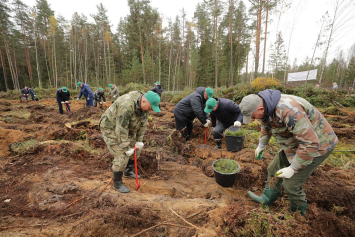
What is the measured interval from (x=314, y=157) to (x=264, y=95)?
0.91 metres

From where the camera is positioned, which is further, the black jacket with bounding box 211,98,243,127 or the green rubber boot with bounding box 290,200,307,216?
the black jacket with bounding box 211,98,243,127

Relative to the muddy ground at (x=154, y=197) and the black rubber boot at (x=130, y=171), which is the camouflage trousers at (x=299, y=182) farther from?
the black rubber boot at (x=130, y=171)

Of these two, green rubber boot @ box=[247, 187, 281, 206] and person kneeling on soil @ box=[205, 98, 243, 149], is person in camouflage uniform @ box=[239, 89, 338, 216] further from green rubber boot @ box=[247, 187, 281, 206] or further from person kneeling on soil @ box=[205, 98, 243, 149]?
person kneeling on soil @ box=[205, 98, 243, 149]

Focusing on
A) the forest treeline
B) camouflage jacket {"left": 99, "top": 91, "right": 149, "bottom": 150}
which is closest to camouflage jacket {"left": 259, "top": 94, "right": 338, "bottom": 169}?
camouflage jacket {"left": 99, "top": 91, "right": 149, "bottom": 150}

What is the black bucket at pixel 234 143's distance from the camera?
4.21 m

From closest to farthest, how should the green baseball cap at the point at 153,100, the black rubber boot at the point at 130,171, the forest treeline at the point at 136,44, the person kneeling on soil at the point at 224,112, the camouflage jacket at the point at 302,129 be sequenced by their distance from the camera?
the camouflage jacket at the point at 302,129 → the green baseball cap at the point at 153,100 → the black rubber boot at the point at 130,171 → the person kneeling on soil at the point at 224,112 → the forest treeline at the point at 136,44

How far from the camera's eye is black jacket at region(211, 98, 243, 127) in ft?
13.9

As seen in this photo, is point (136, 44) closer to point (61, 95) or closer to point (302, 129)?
point (61, 95)

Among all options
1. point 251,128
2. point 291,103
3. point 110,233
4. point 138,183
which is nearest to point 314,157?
point 291,103

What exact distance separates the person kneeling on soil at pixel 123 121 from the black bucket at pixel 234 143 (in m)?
2.49

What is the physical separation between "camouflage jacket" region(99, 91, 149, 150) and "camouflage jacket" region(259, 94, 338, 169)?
6.63 ft

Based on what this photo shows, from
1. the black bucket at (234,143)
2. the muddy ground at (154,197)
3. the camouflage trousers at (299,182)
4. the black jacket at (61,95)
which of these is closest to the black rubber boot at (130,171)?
the muddy ground at (154,197)

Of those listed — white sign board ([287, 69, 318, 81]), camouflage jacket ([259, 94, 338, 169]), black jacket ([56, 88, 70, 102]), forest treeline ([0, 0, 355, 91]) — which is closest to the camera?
camouflage jacket ([259, 94, 338, 169])

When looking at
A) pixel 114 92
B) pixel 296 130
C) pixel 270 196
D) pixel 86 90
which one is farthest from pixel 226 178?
pixel 114 92
